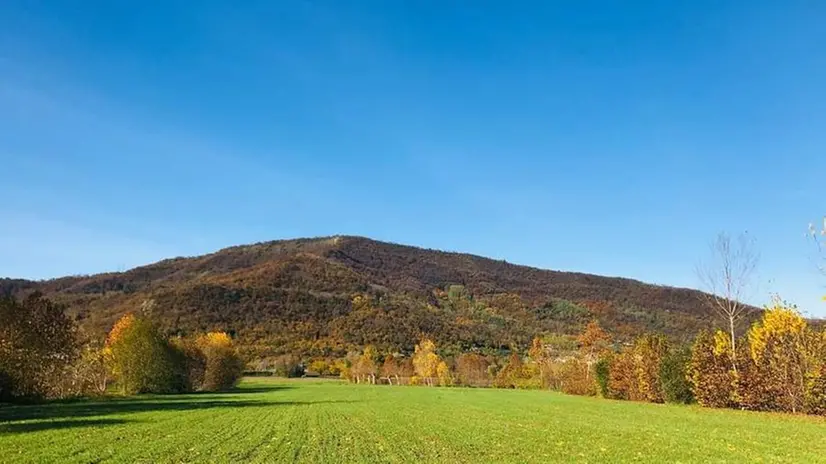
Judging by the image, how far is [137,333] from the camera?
265 feet

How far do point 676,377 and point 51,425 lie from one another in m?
50.9

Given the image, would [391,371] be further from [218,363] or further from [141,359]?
[141,359]

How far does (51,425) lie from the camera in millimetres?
30703

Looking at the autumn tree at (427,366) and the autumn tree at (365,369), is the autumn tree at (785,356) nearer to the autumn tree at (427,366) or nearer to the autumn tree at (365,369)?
the autumn tree at (427,366)

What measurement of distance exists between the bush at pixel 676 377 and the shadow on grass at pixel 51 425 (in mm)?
47166

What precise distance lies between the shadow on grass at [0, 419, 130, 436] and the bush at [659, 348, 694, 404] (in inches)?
1857

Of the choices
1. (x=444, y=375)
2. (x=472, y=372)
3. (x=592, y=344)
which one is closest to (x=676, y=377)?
(x=592, y=344)

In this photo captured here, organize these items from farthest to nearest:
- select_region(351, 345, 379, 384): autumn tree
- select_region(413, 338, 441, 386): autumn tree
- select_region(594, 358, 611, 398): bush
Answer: select_region(351, 345, 379, 384): autumn tree, select_region(413, 338, 441, 386): autumn tree, select_region(594, 358, 611, 398): bush

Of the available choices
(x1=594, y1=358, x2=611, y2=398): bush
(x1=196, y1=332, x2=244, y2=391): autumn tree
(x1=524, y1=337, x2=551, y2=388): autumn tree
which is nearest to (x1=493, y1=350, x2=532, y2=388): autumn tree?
(x1=524, y1=337, x2=551, y2=388): autumn tree

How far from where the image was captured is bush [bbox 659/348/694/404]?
2280 inches

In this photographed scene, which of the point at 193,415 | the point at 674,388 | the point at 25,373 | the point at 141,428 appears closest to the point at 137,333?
the point at 25,373

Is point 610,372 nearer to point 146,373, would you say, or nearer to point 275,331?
point 146,373

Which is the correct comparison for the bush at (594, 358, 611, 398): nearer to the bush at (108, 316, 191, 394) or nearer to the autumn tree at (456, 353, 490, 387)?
the autumn tree at (456, 353, 490, 387)

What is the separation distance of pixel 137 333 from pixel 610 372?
58976 millimetres
